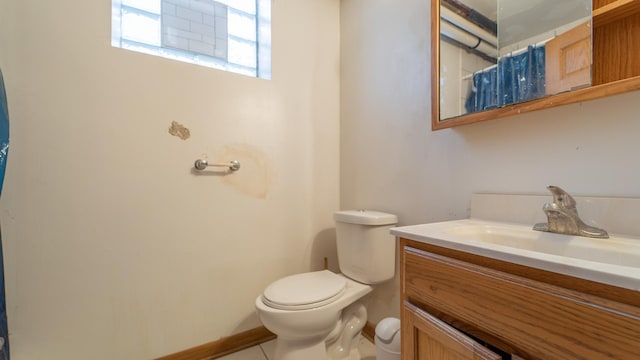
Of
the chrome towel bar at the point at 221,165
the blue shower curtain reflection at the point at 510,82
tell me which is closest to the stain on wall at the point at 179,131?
the chrome towel bar at the point at 221,165

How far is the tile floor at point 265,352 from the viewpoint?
4.46 feet

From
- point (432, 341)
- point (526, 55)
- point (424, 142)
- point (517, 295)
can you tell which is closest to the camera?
point (517, 295)

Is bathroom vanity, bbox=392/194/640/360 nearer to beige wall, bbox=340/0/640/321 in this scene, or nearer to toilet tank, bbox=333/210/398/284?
beige wall, bbox=340/0/640/321

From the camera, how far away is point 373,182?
59.4 inches

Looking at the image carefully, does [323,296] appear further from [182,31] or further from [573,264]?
[182,31]

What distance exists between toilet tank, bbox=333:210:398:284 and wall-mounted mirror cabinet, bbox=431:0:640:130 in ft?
1.77

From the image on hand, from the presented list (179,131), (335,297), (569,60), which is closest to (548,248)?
(569,60)

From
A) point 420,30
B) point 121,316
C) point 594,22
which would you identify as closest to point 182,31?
point 420,30

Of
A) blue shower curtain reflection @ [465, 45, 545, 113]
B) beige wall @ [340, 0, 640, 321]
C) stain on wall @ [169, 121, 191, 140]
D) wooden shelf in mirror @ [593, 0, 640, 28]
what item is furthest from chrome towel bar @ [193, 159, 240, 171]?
wooden shelf in mirror @ [593, 0, 640, 28]

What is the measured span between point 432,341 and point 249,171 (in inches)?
45.7

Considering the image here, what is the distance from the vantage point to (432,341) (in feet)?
2.25

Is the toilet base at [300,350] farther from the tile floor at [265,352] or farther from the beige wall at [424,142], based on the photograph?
the beige wall at [424,142]

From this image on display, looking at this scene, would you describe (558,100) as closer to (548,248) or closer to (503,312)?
(548,248)

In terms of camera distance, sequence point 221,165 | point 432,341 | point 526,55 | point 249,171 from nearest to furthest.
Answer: point 432,341 → point 526,55 → point 221,165 → point 249,171
